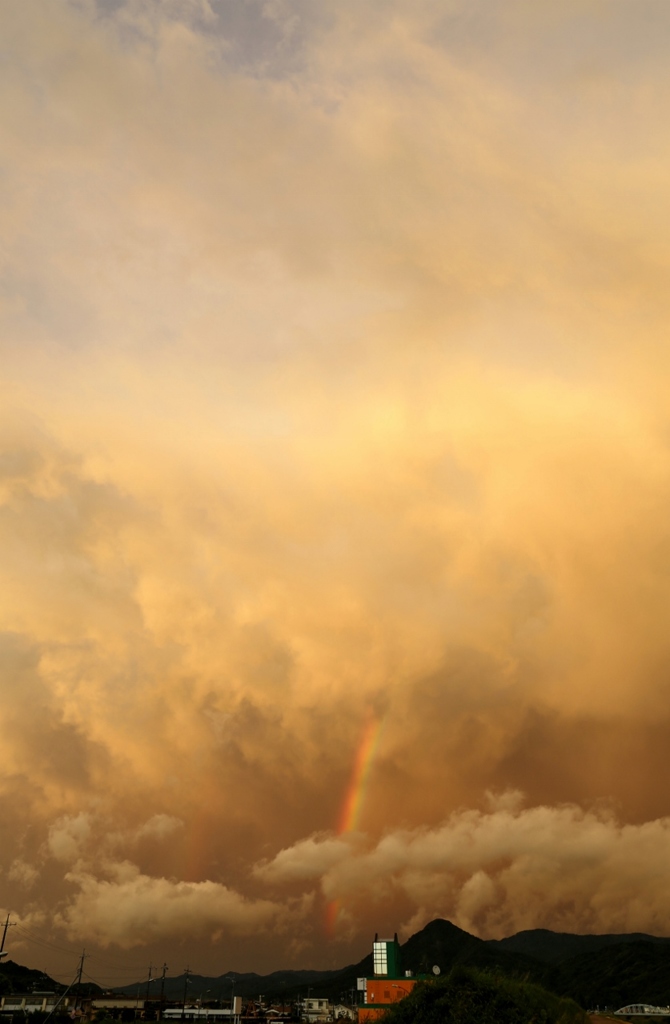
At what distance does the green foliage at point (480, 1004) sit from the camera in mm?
75000

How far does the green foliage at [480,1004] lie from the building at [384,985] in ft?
122

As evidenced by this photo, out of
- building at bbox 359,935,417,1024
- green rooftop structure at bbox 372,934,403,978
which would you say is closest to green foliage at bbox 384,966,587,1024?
building at bbox 359,935,417,1024

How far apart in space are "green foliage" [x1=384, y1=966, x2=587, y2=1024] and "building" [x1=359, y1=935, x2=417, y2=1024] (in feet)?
122

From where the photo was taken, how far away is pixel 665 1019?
633 ft

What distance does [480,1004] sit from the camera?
3078 inches

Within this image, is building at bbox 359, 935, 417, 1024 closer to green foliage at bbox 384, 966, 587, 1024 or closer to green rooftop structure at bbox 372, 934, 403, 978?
green rooftop structure at bbox 372, 934, 403, 978

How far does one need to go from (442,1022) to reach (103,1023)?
134 metres

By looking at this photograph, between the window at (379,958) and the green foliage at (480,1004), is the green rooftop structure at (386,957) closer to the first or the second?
the window at (379,958)

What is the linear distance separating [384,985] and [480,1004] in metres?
65.1

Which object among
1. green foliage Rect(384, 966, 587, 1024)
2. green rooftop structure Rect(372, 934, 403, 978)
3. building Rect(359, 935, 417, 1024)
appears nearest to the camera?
green foliage Rect(384, 966, 587, 1024)

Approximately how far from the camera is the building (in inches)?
5000

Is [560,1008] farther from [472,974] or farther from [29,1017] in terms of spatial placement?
[29,1017]

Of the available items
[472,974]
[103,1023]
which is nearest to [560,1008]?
[472,974]

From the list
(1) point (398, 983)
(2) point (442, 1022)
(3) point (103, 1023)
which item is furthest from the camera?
(3) point (103, 1023)
